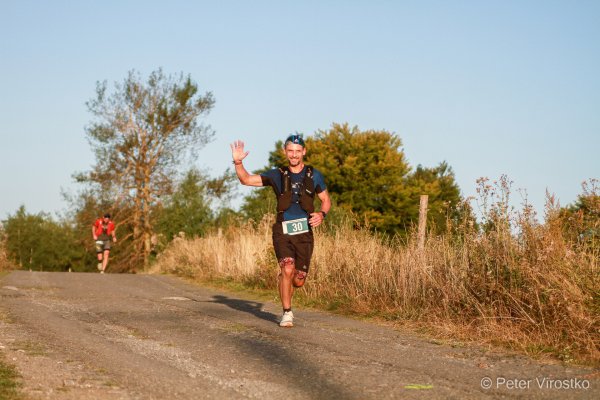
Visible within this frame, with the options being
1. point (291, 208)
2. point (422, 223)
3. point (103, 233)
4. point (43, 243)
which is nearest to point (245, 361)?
point (291, 208)

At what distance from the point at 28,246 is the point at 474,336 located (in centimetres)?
5460

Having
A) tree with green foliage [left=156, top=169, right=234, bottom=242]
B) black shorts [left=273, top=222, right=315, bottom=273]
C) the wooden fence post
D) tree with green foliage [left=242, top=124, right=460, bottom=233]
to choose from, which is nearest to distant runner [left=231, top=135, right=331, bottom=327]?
black shorts [left=273, top=222, right=315, bottom=273]

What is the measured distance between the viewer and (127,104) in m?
43.6

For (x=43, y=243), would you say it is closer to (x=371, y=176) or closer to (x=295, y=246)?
(x=371, y=176)

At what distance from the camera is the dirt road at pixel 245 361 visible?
16.1ft

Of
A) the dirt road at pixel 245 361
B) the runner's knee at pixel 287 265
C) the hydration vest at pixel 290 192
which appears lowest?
the dirt road at pixel 245 361

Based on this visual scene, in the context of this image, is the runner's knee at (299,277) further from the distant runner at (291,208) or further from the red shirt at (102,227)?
the red shirt at (102,227)

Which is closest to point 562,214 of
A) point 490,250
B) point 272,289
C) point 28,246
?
point 490,250

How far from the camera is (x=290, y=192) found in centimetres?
855

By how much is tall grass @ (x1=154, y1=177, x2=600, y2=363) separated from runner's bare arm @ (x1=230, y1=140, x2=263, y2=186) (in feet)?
8.60

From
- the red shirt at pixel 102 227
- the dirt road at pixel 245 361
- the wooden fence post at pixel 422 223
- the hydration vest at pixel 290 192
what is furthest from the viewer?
the red shirt at pixel 102 227

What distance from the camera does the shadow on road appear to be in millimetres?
9982

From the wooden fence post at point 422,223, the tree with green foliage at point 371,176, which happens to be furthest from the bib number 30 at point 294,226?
the tree with green foliage at point 371,176

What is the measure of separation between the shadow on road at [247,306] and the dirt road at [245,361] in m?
0.14
